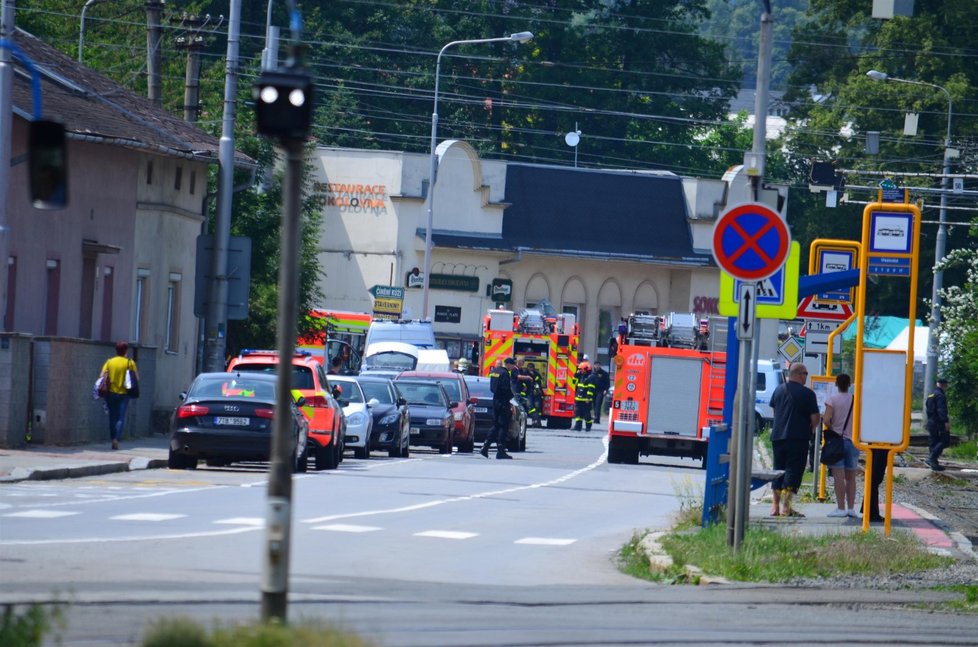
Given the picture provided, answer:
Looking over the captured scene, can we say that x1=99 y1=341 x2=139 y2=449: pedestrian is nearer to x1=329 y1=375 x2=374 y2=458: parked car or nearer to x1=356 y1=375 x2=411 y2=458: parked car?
x1=329 y1=375 x2=374 y2=458: parked car

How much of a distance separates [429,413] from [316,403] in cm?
908

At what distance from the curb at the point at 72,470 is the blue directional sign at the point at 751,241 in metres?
10.6

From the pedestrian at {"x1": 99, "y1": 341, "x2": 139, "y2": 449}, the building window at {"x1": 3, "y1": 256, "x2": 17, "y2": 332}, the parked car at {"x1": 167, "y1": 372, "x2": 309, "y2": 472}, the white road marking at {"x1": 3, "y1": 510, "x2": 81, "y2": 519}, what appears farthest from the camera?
the building window at {"x1": 3, "y1": 256, "x2": 17, "y2": 332}

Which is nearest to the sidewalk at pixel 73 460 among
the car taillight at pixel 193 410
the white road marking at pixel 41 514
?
the car taillight at pixel 193 410

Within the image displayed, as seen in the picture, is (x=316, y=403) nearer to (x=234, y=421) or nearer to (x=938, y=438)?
(x=234, y=421)

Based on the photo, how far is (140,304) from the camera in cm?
3947

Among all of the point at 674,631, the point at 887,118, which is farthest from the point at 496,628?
the point at 887,118

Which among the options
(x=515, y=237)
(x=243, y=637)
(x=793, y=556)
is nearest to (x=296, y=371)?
(x=793, y=556)

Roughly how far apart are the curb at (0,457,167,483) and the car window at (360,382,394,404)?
7.66 metres

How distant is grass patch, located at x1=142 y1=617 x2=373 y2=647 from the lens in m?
7.57

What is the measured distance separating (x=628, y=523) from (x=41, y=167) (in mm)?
10414

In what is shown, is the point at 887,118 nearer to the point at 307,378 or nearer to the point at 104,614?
the point at 307,378

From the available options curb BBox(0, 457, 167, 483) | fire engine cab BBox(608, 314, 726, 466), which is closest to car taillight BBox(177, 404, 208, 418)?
curb BBox(0, 457, 167, 483)

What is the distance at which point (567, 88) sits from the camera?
268 ft
